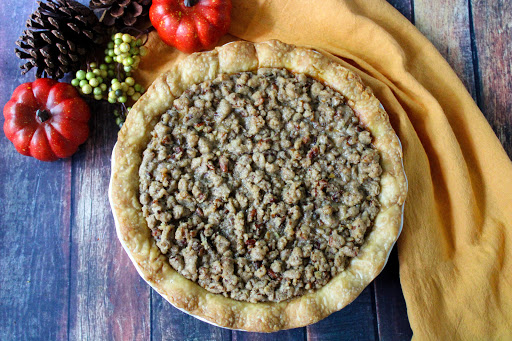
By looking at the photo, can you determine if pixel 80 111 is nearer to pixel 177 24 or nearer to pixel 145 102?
pixel 145 102

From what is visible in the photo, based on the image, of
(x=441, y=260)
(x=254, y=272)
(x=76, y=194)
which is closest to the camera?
(x=254, y=272)

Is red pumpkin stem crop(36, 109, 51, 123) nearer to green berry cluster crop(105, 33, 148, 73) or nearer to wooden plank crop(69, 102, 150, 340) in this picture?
wooden plank crop(69, 102, 150, 340)

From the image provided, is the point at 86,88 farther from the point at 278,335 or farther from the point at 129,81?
the point at 278,335

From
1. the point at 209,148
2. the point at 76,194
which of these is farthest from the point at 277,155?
the point at 76,194

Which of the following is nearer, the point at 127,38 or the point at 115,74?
the point at 127,38

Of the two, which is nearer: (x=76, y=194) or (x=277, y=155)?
(x=277, y=155)

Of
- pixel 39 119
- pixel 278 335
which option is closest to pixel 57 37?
pixel 39 119
